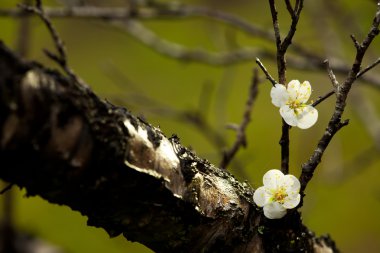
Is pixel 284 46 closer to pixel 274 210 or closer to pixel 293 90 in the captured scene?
pixel 293 90

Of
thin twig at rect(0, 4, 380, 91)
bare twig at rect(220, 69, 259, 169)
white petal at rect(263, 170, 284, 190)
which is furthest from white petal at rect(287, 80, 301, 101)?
thin twig at rect(0, 4, 380, 91)

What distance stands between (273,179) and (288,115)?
111mm

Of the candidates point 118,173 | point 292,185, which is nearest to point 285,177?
point 292,185

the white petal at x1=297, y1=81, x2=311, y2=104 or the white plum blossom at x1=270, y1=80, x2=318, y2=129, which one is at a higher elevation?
the white petal at x1=297, y1=81, x2=311, y2=104

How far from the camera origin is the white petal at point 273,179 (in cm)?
82

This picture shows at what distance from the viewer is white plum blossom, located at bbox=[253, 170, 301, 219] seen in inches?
32.0

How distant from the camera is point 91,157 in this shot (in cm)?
62

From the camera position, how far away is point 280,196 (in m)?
0.81

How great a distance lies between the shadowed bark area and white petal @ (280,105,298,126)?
14 cm

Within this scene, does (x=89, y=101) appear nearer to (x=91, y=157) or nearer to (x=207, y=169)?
(x=91, y=157)

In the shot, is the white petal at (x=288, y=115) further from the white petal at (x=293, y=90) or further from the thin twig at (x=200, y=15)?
the thin twig at (x=200, y=15)

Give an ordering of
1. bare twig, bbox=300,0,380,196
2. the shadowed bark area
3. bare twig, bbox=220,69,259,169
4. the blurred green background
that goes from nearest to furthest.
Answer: the shadowed bark area → bare twig, bbox=300,0,380,196 → bare twig, bbox=220,69,259,169 → the blurred green background

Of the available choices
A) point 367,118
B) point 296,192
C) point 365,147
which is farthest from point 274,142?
point 296,192

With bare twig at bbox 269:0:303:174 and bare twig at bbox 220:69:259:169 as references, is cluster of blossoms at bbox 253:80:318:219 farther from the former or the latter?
bare twig at bbox 220:69:259:169
